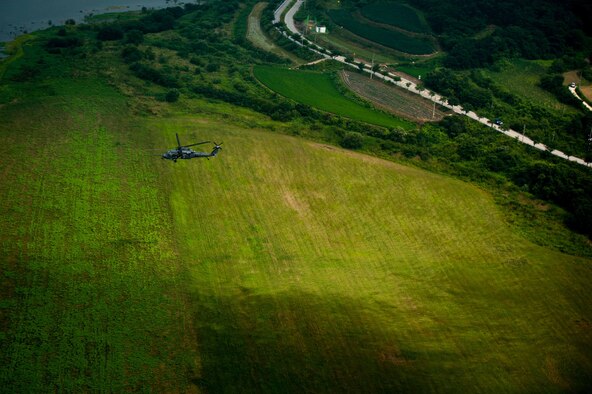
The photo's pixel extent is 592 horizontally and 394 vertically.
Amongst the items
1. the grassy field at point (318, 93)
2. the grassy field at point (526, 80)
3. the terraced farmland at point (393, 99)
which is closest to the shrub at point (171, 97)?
the grassy field at point (318, 93)

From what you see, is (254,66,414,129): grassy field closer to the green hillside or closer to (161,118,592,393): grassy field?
the green hillside

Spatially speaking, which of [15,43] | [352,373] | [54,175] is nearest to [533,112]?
[352,373]

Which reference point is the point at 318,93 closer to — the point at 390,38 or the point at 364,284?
the point at 390,38

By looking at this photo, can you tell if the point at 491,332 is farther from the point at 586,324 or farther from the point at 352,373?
the point at 352,373

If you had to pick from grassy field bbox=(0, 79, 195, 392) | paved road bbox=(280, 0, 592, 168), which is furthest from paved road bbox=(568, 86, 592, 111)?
A: grassy field bbox=(0, 79, 195, 392)

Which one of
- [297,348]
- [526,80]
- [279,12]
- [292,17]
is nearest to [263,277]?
[297,348]

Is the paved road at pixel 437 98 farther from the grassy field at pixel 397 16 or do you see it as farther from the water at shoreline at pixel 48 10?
the water at shoreline at pixel 48 10
